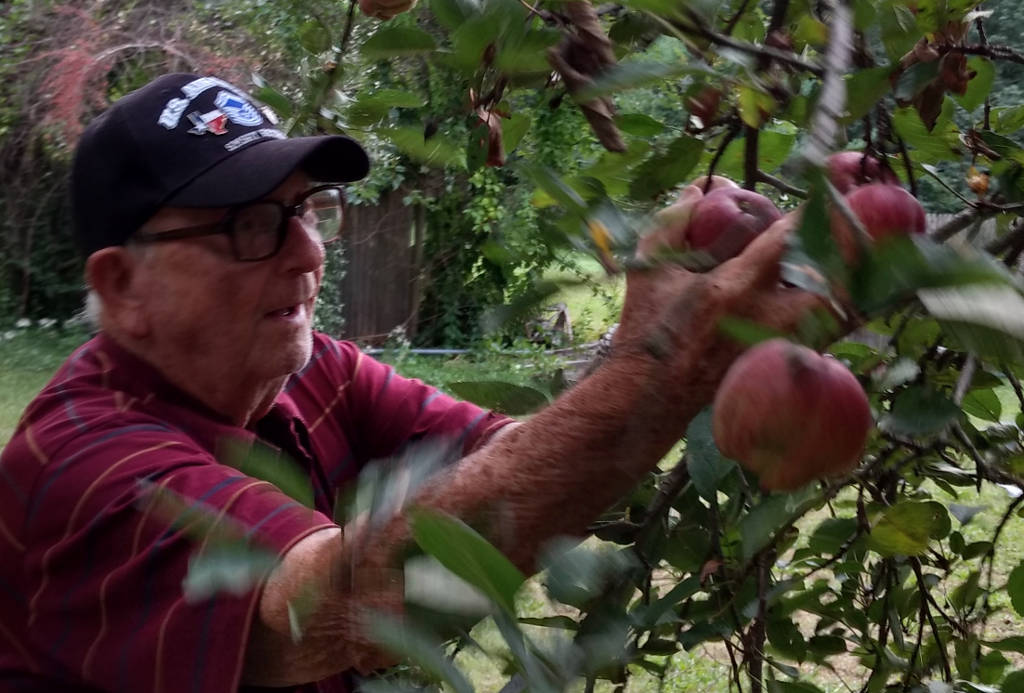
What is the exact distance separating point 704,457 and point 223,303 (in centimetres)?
73

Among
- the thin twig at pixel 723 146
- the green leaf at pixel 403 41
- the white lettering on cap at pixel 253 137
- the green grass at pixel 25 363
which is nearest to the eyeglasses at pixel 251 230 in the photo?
the white lettering on cap at pixel 253 137

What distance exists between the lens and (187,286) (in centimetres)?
137

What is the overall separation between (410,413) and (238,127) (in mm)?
557

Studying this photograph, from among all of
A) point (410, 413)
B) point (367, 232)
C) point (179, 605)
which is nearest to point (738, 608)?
point (179, 605)

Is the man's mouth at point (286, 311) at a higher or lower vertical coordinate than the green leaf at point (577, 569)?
lower

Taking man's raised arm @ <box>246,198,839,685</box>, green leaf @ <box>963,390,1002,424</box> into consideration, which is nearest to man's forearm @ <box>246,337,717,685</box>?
man's raised arm @ <box>246,198,839,685</box>

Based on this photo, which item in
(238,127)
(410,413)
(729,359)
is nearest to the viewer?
(729,359)

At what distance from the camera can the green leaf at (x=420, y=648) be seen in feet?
1.70

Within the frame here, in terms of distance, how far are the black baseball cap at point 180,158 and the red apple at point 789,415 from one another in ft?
2.98

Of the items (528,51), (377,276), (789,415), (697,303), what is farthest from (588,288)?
(377,276)

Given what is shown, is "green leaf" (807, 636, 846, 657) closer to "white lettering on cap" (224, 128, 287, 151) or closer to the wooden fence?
"white lettering on cap" (224, 128, 287, 151)

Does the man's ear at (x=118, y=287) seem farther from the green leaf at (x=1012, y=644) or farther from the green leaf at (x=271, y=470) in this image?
the green leaf at (x=1012, y=644)

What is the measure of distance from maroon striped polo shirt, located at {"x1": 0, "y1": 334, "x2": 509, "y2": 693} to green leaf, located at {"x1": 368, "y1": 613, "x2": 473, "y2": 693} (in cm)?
25

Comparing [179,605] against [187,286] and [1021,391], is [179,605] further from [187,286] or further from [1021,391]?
[1021,391]
